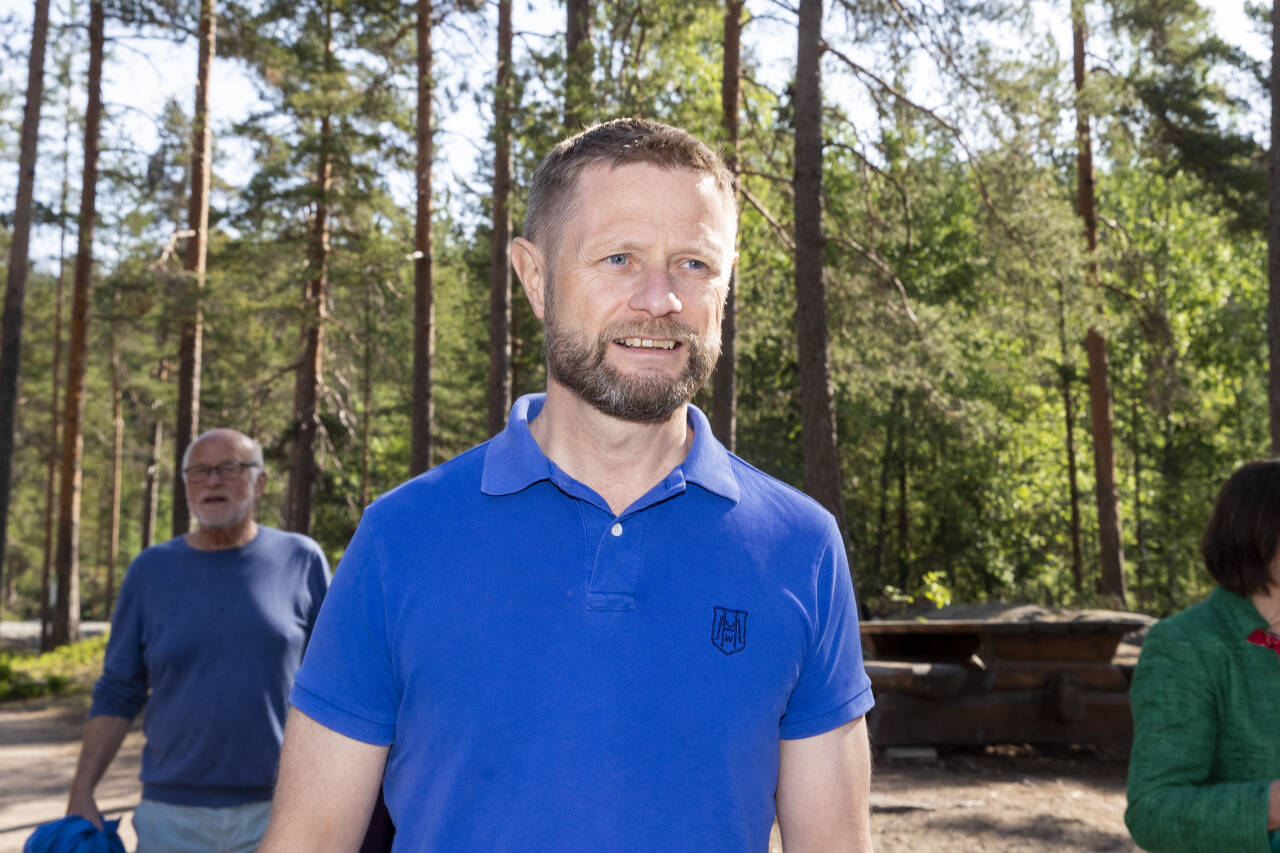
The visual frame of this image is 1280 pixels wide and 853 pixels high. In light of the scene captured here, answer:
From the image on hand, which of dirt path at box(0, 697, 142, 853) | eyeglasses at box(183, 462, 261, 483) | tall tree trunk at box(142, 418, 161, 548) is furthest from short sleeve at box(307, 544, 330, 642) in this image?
tall tree trunk at box(142, 418, 161, 548)

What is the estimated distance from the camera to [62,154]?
1305 inches

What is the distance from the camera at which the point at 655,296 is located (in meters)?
1.96

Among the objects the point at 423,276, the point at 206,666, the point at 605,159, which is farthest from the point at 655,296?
the point at 423,276

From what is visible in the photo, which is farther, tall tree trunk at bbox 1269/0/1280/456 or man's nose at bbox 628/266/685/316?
tall tree trunk at bbox 1269/0/1280/456

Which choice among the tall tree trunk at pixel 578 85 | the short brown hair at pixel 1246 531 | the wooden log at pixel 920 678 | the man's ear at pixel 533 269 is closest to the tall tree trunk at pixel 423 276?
the tall tree trunk at pixel 578 85

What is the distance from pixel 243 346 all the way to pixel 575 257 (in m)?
25.6

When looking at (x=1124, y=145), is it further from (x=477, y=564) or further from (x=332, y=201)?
(x=477, y=564)

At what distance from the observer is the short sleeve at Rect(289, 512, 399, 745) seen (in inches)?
69.8

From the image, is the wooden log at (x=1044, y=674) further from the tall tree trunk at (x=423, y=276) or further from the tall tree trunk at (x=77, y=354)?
the tall tree trunk at (x=77, y=354)

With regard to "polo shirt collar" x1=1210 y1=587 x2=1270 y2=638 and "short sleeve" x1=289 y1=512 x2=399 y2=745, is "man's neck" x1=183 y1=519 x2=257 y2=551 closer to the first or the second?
"short sleeve" x1=289 y1=512 x2=399 y2=745

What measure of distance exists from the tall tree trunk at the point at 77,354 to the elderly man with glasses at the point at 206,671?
1837 centimetres

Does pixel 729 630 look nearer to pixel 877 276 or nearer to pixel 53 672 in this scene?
pixel 877 276

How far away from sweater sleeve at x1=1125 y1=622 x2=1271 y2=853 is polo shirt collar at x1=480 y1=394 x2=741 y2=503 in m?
1.54

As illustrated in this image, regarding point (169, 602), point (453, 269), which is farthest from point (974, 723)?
point (453, 269)
